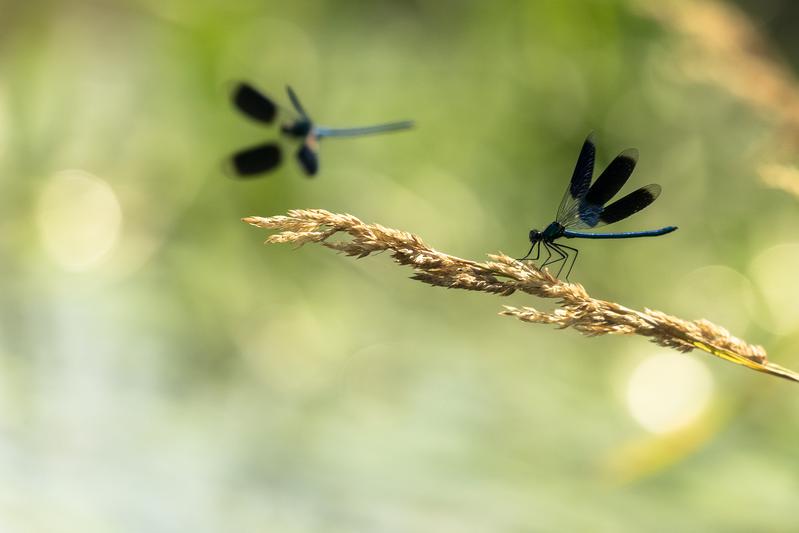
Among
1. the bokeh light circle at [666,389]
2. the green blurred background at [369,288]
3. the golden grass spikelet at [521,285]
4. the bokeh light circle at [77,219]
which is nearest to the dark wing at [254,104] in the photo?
the golden grass spikelet at [521,285]

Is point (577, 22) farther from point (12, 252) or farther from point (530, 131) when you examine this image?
point (12, 252)

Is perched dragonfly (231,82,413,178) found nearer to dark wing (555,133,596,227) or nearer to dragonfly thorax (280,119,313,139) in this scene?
dragonfly thorax (280,119,313,139)

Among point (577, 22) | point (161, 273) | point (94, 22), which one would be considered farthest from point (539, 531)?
point (94, 22)

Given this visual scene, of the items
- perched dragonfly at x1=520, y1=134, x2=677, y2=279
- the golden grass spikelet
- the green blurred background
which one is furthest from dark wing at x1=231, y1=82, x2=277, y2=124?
the green blurred background

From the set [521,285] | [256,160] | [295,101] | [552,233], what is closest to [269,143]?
[256,160]

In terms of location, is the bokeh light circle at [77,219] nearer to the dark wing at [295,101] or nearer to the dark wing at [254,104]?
the dark wing at [254,104]
